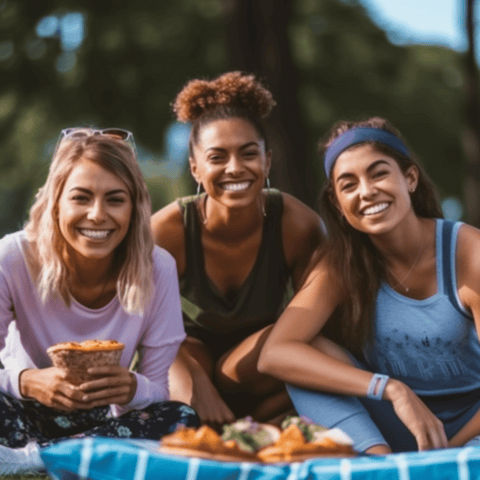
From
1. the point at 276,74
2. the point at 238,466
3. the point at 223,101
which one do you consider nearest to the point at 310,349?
the point at 238,466

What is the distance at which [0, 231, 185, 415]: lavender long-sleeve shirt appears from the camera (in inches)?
134

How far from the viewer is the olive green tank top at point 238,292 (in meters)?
4.26

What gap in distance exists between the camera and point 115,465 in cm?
225

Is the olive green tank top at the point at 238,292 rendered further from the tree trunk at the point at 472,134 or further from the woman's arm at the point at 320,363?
the tree trunk at the point at 472,134

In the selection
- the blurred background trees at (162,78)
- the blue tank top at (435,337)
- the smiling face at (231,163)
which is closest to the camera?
the blue tank top at (435,337)

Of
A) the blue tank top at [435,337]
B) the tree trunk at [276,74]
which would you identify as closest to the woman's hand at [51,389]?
the blue tank top at [435,337]

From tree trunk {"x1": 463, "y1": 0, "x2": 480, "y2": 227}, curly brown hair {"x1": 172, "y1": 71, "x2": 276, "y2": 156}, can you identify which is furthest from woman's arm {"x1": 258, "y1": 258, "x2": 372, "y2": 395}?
tree trunk {"x1": 463, "y1": 0, "x2": 480, "y2": 227}

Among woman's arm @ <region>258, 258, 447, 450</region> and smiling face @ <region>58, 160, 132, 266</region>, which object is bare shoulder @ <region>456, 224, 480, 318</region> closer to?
woman's arm @ <region>258, 258, 447, 450</region>

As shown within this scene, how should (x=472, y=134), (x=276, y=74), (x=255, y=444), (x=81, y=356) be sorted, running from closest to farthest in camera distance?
(x=255, y=444) < (x=81, y=356) < (x=276, y=74) < (x=472, y=134)

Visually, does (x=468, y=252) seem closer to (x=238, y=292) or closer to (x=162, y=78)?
(x=238, y=292)

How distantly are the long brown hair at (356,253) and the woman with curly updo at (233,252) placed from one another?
19.1 inches

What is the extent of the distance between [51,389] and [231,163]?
150 centimetres

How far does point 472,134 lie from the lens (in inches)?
371

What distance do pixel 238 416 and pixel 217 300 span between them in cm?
63
